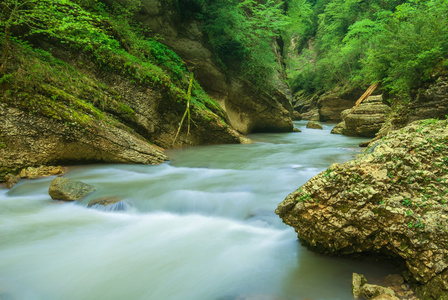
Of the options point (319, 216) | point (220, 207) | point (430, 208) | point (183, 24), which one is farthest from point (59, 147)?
point (183, 24)

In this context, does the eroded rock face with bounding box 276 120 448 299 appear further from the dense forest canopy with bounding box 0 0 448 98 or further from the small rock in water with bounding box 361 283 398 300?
the dense forest canopy with bounding box 0 0 448 98

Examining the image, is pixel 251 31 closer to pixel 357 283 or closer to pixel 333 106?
pixel 357 283

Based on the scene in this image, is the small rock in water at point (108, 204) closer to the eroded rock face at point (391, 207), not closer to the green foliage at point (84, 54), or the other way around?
the green foliage at point (84, 54)

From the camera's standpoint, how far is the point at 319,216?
3.07 m

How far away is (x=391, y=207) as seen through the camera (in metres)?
2.73

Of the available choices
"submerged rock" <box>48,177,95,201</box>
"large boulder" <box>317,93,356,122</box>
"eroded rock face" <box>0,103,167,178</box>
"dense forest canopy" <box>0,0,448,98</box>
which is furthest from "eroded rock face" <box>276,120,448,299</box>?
"large boulder" <box>317,93,356,122</box>

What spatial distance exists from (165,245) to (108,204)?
1795 mm

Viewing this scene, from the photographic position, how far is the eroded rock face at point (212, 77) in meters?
11.4

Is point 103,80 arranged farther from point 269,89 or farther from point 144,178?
point 269,89

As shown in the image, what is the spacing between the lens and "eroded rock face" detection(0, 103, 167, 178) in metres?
5.86

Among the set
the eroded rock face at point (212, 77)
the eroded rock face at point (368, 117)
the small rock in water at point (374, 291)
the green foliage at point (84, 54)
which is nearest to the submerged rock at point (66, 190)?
the green foliage at point (84, 54)

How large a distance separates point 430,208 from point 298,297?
1.62m

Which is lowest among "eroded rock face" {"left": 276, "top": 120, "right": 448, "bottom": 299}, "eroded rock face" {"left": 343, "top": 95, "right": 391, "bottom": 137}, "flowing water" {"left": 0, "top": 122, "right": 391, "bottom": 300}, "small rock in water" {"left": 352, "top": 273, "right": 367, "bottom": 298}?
"flowing water" {"left": 0, "top": 122, "right": 391, "bottom": 300}

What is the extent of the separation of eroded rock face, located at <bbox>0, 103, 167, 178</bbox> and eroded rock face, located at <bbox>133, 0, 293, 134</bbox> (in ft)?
20.0
